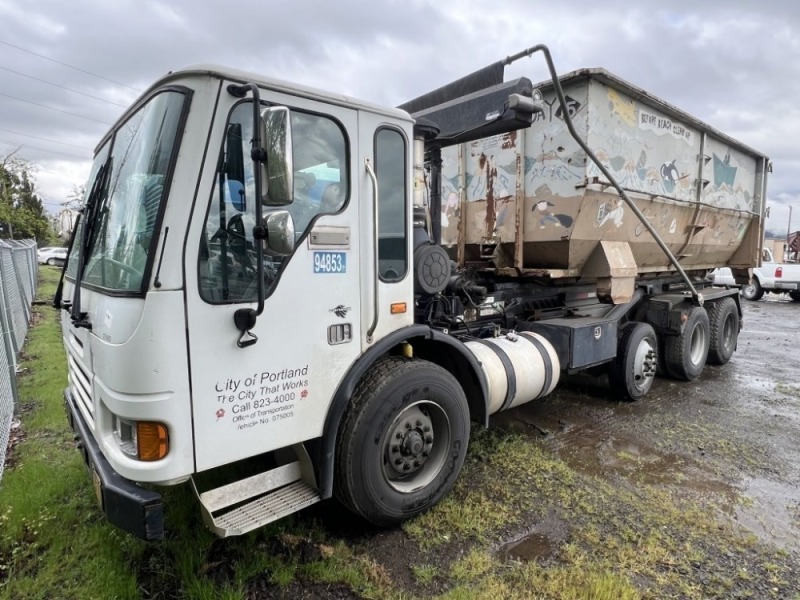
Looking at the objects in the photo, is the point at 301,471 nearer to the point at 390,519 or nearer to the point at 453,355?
the point at 390,519

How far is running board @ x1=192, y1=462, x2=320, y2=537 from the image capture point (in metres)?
2.44

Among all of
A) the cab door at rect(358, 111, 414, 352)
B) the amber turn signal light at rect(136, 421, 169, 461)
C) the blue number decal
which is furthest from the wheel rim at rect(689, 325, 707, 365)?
the amber turn signal light at rect(136, 421, 169, 461)

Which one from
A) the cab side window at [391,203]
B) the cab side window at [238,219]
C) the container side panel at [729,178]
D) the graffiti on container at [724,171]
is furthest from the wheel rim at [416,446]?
the graffiti on container at [724,171]

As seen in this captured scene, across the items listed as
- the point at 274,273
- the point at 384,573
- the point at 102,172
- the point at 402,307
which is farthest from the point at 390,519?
the point at 102,172

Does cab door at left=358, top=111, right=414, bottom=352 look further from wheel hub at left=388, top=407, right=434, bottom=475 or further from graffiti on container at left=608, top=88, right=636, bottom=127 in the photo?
graffiti on container at left=608, top=88, right=636, bottom=127

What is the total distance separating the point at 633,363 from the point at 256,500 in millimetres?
4626

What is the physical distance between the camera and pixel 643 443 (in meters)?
4.62

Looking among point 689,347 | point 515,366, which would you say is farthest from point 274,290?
point 689,347


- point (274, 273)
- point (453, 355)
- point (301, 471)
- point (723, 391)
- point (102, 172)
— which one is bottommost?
point (723, 391)

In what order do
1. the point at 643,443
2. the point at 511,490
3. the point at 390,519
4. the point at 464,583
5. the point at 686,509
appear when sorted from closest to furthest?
the point at 464,583
the point at 390,519
the point at 686,509
the point at 511,490
the point at 643,443

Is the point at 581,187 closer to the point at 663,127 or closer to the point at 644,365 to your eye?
the point at 663,127

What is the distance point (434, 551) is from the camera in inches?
117

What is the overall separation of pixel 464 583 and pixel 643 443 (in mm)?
2743

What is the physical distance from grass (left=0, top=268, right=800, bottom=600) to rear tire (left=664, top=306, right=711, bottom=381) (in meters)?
3.19
